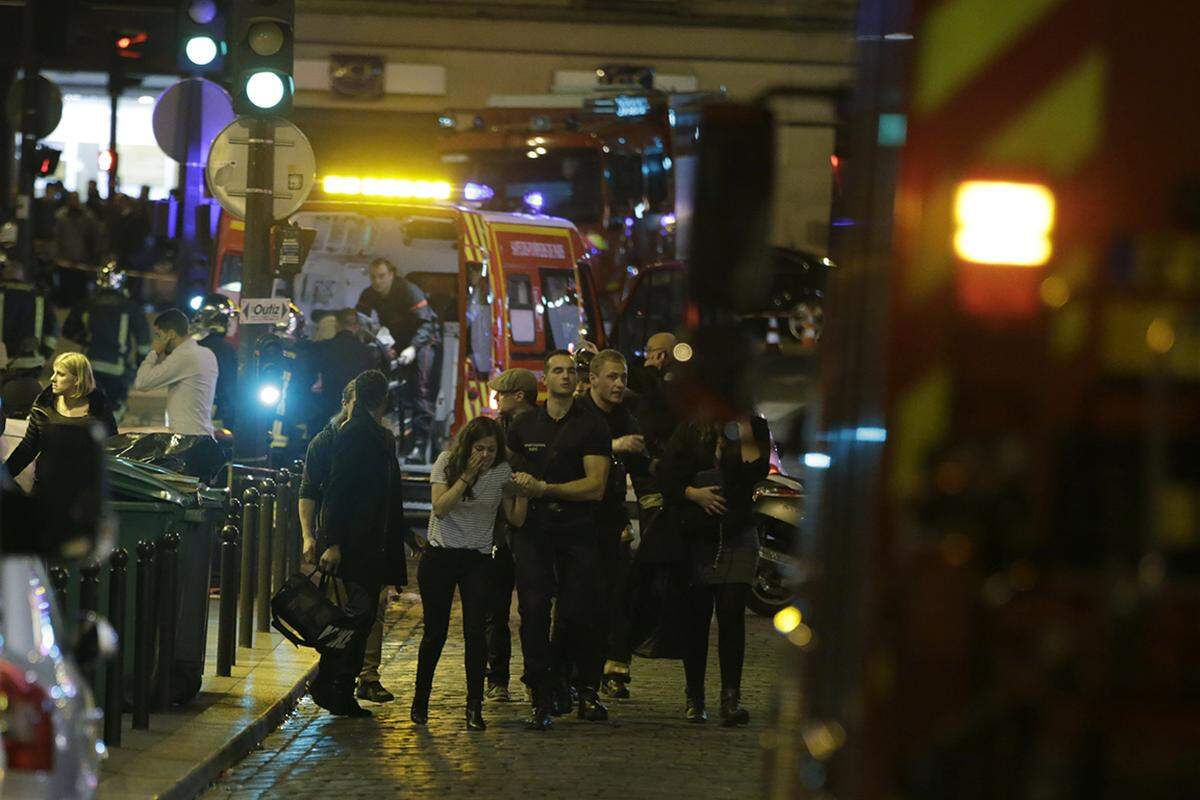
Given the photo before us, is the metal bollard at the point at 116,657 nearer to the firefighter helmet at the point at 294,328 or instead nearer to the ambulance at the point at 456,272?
the firefighter helmet at the point at 294,328

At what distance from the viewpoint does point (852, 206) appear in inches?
173

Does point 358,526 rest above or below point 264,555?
above

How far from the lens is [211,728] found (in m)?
10.1

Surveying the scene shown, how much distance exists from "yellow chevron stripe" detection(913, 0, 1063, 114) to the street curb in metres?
5.23

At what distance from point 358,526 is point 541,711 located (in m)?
1.31

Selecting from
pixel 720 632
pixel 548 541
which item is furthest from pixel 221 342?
pixel 720 632

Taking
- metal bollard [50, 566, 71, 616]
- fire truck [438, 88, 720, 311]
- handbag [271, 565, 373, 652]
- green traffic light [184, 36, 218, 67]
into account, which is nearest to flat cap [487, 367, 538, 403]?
handbag [271, 565, 373, 652]

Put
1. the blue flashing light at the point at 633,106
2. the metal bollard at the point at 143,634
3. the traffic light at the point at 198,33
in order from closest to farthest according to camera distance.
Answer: the metal bollard at the point at 143,634 < the traffic light at the point at 198,33 < the blue flashing light at the point at 633,106

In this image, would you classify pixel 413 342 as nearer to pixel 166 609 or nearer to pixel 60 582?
pixel 166 609

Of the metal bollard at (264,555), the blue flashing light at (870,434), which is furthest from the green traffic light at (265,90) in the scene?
the blue flashing light at (870,434)

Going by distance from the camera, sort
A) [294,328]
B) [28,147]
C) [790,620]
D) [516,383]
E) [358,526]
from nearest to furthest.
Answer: [790,620], [358,526], [516,383], [294,328], [28,147]

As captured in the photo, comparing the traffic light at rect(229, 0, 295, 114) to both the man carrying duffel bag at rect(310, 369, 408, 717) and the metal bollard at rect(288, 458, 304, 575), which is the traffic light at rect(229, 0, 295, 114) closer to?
the metal bollard at rect(288, 458, 304, 575)

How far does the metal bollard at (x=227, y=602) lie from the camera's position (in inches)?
456

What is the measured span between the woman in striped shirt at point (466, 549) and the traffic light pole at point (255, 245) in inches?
119
